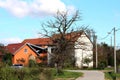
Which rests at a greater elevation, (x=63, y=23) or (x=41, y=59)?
(x=63, y=23)

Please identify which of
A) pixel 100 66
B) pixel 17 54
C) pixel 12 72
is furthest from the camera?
pixel 17 54

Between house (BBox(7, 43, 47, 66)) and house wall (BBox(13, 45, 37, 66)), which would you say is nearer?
house (BBox(7, 43, 47, 66))

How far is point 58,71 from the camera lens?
41.3 metres

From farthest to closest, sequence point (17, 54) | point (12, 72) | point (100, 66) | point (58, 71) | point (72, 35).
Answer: point (17, 54) < point (100, 66) < point (72, 35) < point (58, 71) < point (12, 72)

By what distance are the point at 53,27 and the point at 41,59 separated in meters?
36.9

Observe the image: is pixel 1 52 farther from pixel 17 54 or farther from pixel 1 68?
pixel 1 68

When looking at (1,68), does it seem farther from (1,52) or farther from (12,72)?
(1,52)

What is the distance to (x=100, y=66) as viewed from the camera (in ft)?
231

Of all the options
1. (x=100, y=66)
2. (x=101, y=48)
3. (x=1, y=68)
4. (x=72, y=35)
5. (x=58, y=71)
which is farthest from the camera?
(x=101, y=48)

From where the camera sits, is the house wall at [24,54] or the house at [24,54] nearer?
the house at [24,54]

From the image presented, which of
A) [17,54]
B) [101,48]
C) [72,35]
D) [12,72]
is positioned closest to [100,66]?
[101,48]

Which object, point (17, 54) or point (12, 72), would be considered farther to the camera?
point (17, 54)

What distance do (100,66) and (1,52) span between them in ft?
75.0

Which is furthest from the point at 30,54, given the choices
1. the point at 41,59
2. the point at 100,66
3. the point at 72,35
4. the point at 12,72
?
the point at 12,72
